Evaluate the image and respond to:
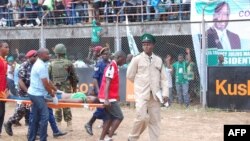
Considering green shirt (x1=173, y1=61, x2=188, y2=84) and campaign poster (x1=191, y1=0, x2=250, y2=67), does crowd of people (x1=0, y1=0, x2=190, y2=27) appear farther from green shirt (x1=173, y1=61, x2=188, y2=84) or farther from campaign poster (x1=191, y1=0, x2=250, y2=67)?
green shirt (x1=173, y1=61, x2=188, y2=84)

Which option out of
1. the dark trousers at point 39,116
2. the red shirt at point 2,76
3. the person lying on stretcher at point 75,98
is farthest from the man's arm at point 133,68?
the red shirt at point 2,76

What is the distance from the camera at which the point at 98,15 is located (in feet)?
78.8

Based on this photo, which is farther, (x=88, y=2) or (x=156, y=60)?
(x=88, y=2)

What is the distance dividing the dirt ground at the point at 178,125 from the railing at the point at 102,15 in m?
4.76

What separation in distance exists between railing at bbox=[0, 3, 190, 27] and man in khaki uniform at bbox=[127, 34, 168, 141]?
11456 millimetres

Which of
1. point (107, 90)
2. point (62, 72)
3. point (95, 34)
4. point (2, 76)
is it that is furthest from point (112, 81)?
point (95, 34)

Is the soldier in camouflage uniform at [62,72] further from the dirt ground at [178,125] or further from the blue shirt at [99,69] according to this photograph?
the dirt ground at [178,125]

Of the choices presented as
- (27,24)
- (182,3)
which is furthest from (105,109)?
(27,24)

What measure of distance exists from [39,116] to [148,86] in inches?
81.8

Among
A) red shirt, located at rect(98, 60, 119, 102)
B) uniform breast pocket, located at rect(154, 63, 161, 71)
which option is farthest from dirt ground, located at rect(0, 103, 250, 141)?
uniform breast pocket, located at rect(154, 63, 161, 71)

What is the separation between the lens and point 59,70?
12953 millimetres

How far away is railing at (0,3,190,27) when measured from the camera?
22609mm

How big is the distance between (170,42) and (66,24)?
4560mm

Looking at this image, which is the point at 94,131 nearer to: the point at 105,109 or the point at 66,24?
the point at 105,109
